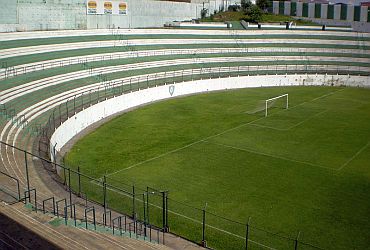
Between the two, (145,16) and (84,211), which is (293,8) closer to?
(145,16)

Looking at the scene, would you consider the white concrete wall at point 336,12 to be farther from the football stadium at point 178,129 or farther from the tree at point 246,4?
the tree at point 246,4

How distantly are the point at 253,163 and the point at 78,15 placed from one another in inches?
1355

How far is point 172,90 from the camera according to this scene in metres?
49.8

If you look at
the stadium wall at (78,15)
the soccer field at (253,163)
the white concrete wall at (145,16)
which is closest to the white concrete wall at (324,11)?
the white concrete wall at (145,16)

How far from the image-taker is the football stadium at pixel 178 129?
18.2 m

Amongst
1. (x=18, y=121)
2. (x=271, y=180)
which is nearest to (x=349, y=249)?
(x=271, y=180)

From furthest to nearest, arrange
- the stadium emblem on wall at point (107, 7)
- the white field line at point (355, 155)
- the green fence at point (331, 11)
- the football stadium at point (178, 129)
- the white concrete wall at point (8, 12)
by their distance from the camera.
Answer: the green fence at point (331, 11) → the stadium emblem on wall at point (107, 7) → the white concrete wall at point (8, 12) → the white field line at point (355, 155) → the football stadium at point (178, 129)

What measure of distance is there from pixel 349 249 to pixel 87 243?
10.3 meters

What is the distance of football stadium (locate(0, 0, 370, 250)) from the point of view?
18.2 metres

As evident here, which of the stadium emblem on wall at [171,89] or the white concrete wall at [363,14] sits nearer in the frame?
the stadium emblem on wall at [171,89]

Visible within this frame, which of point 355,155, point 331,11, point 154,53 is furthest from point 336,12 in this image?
point 355,155

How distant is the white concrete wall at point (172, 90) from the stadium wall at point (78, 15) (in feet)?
46.2

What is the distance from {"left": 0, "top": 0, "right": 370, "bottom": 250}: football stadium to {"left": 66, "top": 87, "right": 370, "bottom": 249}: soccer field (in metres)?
0.11

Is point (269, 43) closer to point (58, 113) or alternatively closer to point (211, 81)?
point (211, 81)
